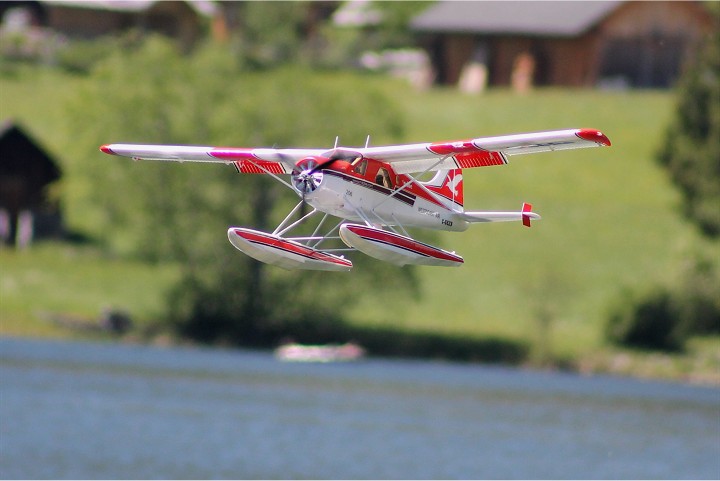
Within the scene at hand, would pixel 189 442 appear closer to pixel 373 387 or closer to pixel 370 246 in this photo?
pixel 373 387

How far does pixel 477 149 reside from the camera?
753 inches

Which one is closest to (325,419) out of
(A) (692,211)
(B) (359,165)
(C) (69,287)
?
(C) (69,287)

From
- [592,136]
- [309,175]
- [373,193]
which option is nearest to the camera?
[592,136]

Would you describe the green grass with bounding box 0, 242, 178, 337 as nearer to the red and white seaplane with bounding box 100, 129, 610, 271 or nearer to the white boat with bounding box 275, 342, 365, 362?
the white boat with bounding box 275, 342, 365, 362

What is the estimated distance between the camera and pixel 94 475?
1190 inches

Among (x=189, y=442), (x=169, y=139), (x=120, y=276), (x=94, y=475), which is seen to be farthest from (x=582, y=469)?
(x=120, y=276)

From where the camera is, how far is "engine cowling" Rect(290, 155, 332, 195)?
19.3 metres

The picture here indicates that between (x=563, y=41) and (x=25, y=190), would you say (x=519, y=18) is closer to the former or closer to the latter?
(x=563, y=41)

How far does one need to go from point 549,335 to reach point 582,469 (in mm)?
15239

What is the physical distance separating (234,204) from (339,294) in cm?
451

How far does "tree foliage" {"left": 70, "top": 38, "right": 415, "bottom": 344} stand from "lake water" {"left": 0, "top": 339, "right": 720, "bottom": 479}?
1.58 metres

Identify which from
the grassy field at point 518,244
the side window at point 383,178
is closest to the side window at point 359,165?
the side window at point 383,178

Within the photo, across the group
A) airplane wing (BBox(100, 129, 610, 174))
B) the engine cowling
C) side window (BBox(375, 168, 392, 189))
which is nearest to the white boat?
airplane wing (BBox(100, 129, 610, 174))

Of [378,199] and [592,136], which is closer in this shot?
[592,136]
